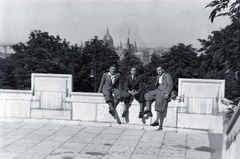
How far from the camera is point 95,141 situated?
7.05m

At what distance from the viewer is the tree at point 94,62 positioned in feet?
170

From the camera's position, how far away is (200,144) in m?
6.95

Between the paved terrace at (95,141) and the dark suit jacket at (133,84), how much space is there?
0.97m

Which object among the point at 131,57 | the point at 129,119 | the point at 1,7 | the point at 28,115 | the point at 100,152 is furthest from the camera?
the point at 131,57

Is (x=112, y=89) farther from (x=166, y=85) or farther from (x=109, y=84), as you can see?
(x=166, y=85)

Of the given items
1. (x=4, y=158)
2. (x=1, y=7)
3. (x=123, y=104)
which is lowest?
(x=4, y=158)

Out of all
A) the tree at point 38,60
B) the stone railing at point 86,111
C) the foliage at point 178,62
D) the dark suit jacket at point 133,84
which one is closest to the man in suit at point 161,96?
the stone railing at point 86,111

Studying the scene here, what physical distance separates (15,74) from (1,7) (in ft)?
131

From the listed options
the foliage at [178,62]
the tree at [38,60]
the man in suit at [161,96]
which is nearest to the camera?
the man in suit at [161,96]

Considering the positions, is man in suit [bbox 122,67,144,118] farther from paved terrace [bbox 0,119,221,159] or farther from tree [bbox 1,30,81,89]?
tree [bbox 1,30,81,89]

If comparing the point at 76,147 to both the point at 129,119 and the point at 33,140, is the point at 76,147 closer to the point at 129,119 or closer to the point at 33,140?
the point at 33,140

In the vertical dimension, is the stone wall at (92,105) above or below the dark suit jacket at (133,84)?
below

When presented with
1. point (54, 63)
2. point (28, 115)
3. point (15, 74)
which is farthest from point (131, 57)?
point (28, 115)

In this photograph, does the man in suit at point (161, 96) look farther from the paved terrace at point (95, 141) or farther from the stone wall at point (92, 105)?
the paved terrace at point (95, 141)
